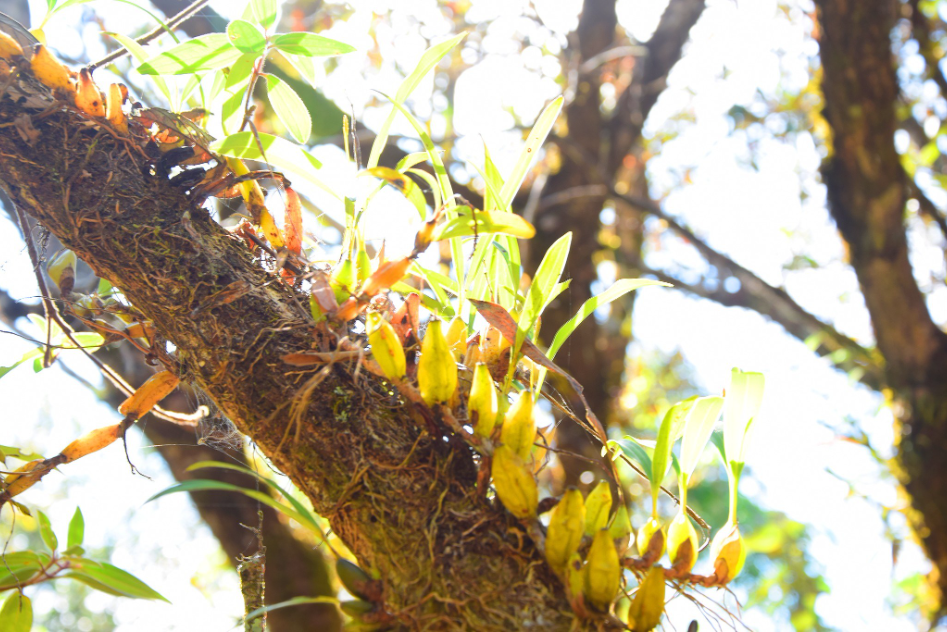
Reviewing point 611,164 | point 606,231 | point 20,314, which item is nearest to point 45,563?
point 20,314

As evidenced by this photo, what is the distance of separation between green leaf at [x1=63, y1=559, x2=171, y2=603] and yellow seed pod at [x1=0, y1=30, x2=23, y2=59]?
0.39 m

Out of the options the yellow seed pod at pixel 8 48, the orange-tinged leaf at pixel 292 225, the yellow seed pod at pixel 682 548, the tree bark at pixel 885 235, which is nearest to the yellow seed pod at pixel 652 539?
the yellow seed pod at pixel 682 548

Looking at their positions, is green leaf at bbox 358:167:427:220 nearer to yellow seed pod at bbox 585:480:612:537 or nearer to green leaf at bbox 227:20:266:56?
green leaf at bbox 227:20:266:56

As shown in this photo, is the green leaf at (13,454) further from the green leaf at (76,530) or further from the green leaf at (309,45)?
the green leaf at (309,45)

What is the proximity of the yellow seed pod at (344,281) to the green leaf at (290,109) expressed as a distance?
16cm

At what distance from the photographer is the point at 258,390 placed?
40cm

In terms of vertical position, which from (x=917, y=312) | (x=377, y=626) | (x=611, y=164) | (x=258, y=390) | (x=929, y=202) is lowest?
(x=377, y=626)

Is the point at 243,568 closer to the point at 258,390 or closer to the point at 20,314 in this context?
→ the point at 258,390

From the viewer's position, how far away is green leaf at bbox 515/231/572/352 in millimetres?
414

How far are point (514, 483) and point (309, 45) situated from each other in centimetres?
37

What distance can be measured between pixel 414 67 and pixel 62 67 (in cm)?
27

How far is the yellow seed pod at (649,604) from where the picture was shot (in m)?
0.35

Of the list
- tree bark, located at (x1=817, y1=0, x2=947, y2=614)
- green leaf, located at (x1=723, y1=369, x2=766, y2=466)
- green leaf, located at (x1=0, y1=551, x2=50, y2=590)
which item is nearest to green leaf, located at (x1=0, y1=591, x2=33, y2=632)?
green leaf, located at (x1=0, y1=551, x2=50, y2=590)

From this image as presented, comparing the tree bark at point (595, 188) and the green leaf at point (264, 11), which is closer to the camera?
the green leaf at point (264, 11)
